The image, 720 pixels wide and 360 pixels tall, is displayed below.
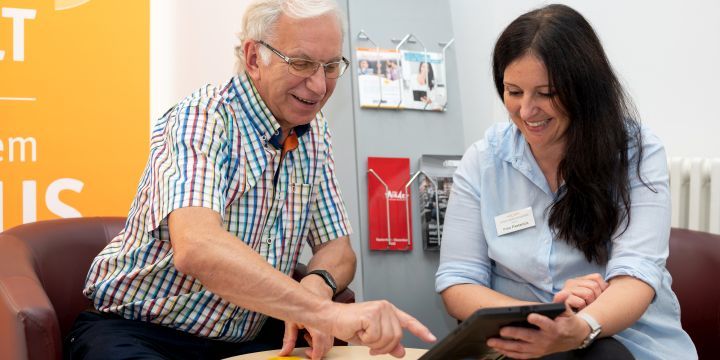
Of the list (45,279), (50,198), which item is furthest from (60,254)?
(50,198)

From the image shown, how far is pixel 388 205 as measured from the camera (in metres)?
3.42

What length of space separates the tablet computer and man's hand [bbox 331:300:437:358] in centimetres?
12

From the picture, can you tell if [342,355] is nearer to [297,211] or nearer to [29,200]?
[297,211]

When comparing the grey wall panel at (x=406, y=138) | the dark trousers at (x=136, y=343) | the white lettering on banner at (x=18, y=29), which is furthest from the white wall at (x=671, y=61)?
the white lettering on banner at (x=18, y=29)

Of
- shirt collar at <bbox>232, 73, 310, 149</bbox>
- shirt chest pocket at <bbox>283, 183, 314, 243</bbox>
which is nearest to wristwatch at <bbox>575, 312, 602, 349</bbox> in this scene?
shirt chest pocket at <bbox>283, 183, 314, 243</bbox>

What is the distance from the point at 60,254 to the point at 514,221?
1321mm

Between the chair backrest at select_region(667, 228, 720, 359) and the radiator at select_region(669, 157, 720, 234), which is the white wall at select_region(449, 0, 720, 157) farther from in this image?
the chair backrest at select_region(667, 228, 720, 359)

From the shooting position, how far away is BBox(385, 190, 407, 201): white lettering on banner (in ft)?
11.3

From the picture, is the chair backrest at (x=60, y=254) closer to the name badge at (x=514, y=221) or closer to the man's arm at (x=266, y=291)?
the man's arm at (x=266, y=291)

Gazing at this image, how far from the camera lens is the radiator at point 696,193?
3023 millimetres

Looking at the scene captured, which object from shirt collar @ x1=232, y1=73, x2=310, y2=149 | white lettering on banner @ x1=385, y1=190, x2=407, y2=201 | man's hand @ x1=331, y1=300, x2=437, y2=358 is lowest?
man's hand @ x1=331, y1=300, x2=437, y2=358

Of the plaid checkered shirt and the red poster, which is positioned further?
the red poster

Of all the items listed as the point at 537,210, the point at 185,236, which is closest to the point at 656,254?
the point at 537,210

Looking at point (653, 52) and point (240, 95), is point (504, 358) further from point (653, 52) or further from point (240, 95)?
point (653, 52)
